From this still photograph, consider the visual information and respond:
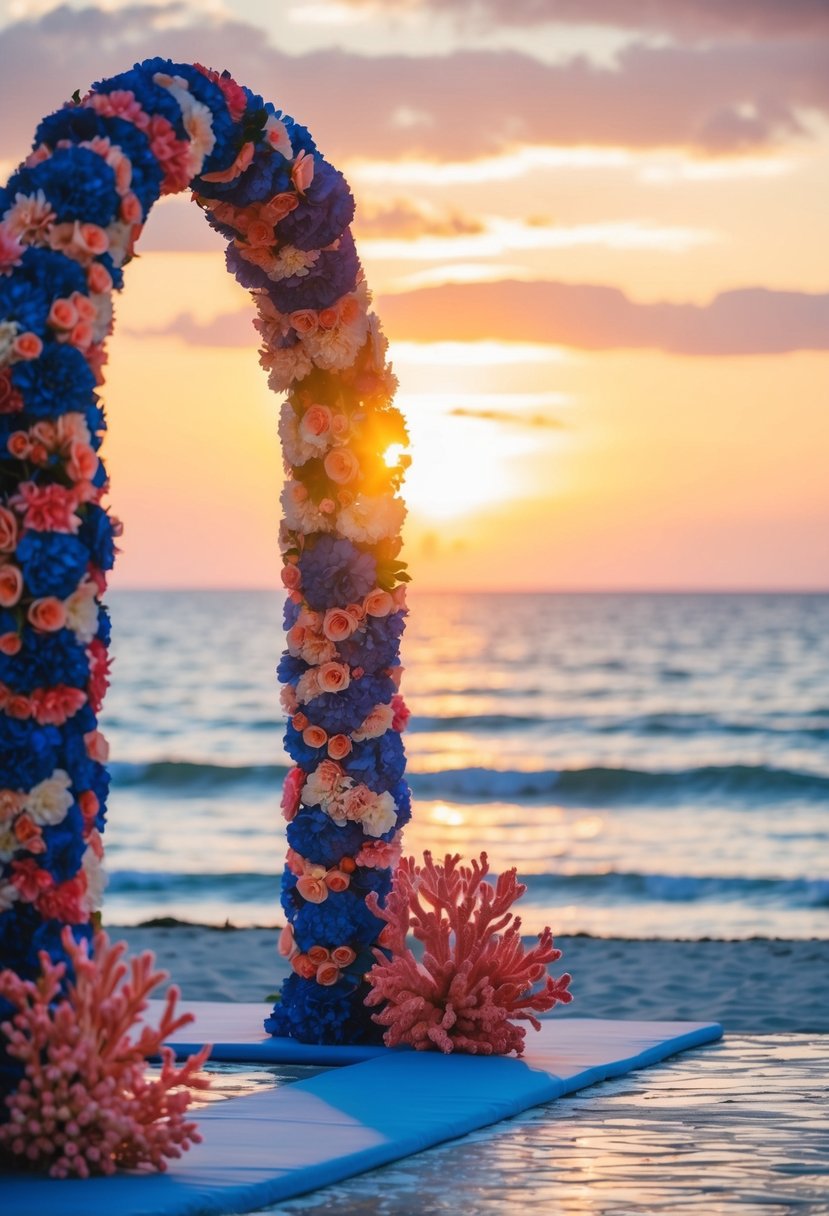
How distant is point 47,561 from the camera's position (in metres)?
6.54

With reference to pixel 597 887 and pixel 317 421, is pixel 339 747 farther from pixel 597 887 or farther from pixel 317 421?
pixel 597 887

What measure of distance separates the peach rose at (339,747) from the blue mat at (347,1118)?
130cm

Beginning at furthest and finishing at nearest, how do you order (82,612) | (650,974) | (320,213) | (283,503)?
(650,974), (283,503), (320,213), (82,612)

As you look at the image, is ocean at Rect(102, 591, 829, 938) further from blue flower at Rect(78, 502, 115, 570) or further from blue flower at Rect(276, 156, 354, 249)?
blue flower at Rect(78, 502, 115, 570)

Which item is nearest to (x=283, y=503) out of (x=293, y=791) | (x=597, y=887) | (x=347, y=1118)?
(x=293, y=791)

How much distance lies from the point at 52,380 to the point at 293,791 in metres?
3.03

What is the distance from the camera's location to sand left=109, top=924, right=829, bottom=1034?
11.6 meters

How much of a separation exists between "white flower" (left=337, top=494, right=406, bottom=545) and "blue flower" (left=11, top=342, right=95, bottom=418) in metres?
2.46

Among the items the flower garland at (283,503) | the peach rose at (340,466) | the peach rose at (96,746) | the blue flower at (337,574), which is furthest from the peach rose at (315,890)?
the peach rose at (96,746)

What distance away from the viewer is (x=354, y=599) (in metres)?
9.02

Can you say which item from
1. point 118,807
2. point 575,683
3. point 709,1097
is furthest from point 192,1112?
point 575,683

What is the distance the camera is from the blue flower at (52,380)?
6.57 m

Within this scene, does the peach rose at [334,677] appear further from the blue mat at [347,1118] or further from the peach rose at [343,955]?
the blue mat at [347,1118]

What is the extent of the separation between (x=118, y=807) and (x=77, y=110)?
23151 millimetres
